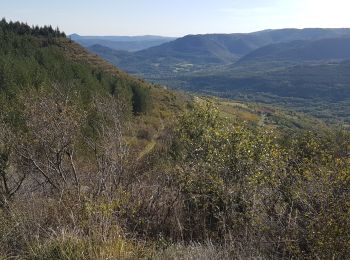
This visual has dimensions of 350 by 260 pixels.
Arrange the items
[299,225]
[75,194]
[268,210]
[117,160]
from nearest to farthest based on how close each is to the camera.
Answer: [299,225] → [268,210] → [75,194] → [117,160]

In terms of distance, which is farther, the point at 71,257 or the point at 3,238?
the point at 3,238

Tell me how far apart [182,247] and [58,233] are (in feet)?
6.45

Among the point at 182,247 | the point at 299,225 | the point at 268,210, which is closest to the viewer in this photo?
the point at 182,247

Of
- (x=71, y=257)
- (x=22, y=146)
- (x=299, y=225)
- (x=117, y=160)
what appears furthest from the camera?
(x=22, y=146)

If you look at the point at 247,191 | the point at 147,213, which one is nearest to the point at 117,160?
the point at 147,213

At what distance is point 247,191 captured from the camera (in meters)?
7.93

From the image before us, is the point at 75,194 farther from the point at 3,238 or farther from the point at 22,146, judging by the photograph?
the point at 22,146

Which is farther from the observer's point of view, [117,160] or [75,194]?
[117,160]

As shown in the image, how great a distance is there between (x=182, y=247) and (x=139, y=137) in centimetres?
6724

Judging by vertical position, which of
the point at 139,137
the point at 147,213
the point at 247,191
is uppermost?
the point at 247,191

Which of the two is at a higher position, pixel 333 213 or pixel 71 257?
pixel 333 213

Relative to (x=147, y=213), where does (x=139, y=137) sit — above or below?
below

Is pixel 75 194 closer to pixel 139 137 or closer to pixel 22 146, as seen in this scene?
pixel 22 146

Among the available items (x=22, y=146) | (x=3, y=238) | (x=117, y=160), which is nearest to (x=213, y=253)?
(x=3, y=238)
